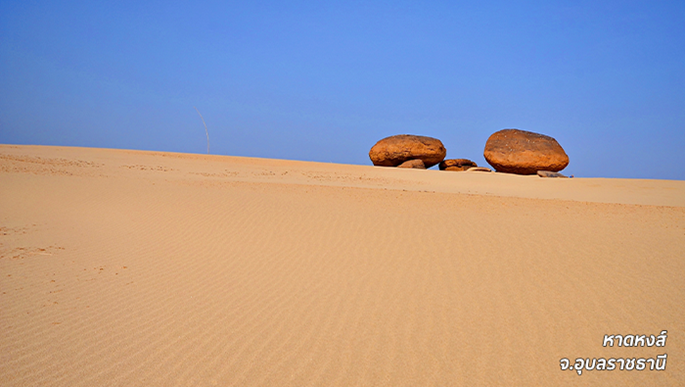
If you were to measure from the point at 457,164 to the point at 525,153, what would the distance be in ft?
14.8

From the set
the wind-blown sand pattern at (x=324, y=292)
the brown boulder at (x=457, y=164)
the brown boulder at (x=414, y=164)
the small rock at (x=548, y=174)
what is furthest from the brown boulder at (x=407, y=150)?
the wind-blown sand pattern at (x=324, y=292)

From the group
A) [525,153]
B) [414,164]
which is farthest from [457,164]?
[525,153]

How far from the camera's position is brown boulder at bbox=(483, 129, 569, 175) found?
19.6 metres

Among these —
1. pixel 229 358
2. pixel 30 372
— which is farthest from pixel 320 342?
pixel 30 372

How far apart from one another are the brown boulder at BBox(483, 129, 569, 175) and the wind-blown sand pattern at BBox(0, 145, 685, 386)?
10.9 metres

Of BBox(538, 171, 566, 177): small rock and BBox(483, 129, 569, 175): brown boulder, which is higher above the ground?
BBox(483, 129, 569, 175): brown boulder

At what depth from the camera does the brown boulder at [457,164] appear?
2350 cm

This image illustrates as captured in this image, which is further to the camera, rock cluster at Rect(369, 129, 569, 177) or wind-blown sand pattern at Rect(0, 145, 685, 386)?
rock cluster at Rect(369, 129, 569, 177)

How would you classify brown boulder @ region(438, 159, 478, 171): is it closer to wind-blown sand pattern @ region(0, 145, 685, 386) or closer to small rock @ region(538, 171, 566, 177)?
small rock @ region(538, 171, 566, 177)

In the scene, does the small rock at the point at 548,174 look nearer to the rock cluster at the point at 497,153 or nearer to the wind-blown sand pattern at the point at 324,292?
the rock cluster at the point at 497,153

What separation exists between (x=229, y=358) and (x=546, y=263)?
162 inches

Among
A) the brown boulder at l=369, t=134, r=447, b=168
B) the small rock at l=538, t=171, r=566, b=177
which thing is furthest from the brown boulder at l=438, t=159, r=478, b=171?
the small rock at l=538, t=171, r=566, b=177

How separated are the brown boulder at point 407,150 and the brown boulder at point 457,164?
70cm

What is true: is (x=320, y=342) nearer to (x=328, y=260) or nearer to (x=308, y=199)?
(x=328, y=260)
